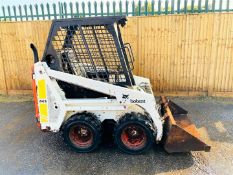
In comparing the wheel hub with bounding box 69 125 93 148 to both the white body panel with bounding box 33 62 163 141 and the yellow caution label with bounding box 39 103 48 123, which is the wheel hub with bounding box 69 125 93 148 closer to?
the white body panel with bounding box 33 62 163 141

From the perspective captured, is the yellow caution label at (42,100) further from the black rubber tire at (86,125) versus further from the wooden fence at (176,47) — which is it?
the wooden fence at (176,47)

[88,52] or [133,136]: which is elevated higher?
[88,52]

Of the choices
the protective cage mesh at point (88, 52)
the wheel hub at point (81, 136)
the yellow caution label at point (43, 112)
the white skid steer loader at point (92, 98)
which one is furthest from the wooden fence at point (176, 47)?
the yellow caution label at point (43, 112)

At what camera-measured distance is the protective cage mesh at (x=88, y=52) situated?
4.47 m

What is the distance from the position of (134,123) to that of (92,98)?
0.85m

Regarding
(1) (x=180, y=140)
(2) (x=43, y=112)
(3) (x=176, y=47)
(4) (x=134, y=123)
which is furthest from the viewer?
(3) (x=176, y=47)


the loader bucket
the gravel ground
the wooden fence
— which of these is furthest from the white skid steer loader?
the wooden fence

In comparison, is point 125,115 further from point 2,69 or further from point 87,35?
point 2,69

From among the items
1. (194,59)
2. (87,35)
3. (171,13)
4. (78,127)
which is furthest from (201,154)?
(171,13)

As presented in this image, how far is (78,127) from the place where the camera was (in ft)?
14.9

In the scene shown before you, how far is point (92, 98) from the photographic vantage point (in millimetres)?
4598

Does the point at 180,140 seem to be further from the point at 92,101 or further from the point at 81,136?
the point at 81,136

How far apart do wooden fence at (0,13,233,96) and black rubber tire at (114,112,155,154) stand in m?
2.97

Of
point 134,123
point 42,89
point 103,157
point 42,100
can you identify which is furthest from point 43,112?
point 134,123
